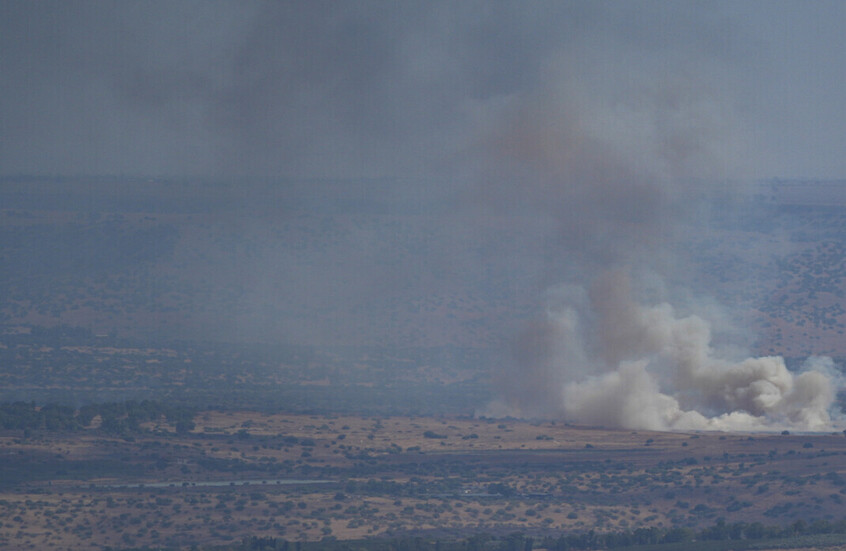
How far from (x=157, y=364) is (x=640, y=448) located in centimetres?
5138

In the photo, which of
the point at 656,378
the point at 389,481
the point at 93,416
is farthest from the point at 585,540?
the point at 93,416

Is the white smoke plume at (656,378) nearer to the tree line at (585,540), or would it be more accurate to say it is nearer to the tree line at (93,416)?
the tree line at (585,540)

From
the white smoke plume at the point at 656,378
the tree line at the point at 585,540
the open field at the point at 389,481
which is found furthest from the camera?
the white smoke plume at the point at 656,378

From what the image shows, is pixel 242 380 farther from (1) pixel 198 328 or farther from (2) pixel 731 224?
(2) pixel 731 224

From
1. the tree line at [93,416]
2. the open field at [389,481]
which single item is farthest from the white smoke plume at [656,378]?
the tree line at [93,416]

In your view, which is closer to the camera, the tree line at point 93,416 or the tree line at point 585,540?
the tree line at point 585,540

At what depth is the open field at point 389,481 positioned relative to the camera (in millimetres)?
75625

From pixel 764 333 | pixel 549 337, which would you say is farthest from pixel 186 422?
pixel 764 333

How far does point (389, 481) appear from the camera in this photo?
85.3 meters

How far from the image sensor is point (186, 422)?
97.0 metres

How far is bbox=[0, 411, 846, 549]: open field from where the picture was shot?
248 ft

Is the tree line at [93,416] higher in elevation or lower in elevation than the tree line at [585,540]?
higher

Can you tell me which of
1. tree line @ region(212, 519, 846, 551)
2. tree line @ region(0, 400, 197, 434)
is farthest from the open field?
tree line @ region(212, 519, 846, 551)

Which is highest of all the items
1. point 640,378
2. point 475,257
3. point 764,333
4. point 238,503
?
point 475,257
